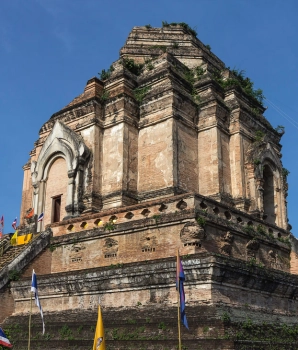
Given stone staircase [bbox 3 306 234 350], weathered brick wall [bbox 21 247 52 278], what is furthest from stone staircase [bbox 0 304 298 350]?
weathered brick wall [bbox 21 247 52 278]

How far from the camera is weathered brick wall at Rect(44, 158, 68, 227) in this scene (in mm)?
20453

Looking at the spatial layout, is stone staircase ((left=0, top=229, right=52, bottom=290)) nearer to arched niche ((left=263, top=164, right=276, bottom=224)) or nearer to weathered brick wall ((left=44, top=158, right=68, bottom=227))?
weathered brick wall ((left=44, top=158, right=68, bottom=227))

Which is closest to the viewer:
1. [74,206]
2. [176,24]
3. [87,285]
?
[87,285]

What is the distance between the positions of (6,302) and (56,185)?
6393mm

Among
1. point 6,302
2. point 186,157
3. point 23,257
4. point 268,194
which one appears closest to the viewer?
point 6,302

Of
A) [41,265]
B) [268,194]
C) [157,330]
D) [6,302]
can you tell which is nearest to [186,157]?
[268,194]

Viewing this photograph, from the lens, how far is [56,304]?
14680 millimetres

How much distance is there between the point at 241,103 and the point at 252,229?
7.85m

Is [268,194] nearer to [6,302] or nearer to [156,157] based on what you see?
[156,157]

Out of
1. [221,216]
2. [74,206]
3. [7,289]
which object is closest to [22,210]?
[74,206]

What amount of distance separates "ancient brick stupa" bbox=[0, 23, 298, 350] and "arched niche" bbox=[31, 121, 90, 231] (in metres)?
0.06

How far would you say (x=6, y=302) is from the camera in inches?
622

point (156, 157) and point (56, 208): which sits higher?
point (156, 157)

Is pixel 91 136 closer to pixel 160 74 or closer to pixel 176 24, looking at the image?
pixel 160 74
